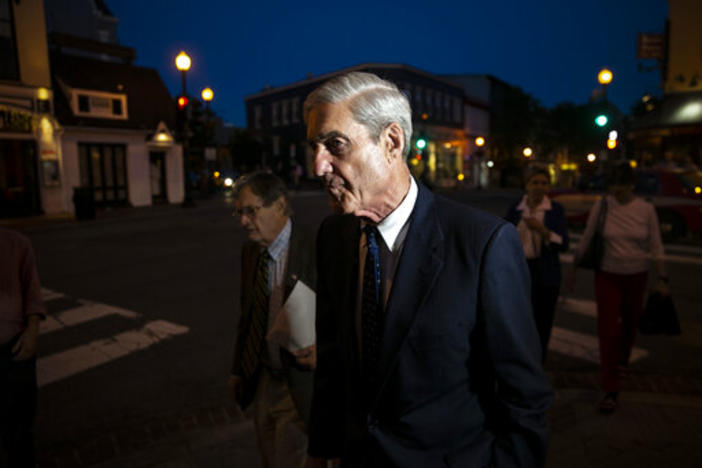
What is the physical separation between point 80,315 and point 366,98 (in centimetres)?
A: 673

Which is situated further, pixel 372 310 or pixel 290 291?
pixel 290 291

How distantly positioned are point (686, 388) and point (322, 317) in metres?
4.09

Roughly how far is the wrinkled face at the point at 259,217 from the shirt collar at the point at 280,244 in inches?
1.1

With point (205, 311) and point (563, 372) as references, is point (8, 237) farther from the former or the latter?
point (563, 372)

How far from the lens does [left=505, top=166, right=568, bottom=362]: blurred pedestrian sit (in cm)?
405

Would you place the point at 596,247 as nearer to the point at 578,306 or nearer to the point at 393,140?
the point at 578,306

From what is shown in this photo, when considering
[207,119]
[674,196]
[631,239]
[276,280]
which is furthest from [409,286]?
[207,119]

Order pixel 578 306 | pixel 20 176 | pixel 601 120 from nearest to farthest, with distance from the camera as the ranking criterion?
1. pixel 578 306
2. pixel 601 120
3. pixel 20 176

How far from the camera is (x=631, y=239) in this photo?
397 cm

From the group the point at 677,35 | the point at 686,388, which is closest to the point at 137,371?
the point at 686,388

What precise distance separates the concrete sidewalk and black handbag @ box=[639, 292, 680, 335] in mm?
569

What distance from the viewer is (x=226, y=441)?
3.53m

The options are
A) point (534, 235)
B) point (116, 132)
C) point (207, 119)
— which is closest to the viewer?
point (534, 235)

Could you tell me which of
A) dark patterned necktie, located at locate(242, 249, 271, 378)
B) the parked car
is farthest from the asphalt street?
the parked car
